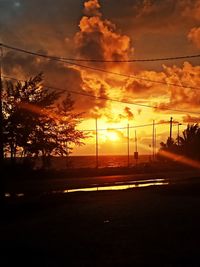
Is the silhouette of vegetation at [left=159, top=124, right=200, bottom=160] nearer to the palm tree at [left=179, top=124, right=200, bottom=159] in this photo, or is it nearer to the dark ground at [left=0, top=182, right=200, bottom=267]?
the palm tree at [left=179, top=124, right=200, bottom=159]

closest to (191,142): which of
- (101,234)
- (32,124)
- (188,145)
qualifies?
(188,145)

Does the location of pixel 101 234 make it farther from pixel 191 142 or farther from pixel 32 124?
pixel 191 142

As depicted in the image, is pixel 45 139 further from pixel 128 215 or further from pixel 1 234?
pixel 1 234

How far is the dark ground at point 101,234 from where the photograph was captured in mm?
9797

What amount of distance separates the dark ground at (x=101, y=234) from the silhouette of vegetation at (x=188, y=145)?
65.4 m

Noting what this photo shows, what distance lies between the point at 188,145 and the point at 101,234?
7523cm

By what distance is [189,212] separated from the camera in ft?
57.1

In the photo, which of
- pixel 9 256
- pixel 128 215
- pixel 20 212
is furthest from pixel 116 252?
pixel 20 212

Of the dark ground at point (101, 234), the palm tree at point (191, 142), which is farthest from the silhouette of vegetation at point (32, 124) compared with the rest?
the palm tree at point (191, 142)

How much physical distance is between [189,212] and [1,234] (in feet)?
24.7

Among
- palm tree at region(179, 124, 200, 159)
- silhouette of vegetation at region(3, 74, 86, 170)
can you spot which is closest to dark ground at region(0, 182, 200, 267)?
silhouette of vegetation at region(3, 74, 86, 170)

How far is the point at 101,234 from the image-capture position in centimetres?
1274

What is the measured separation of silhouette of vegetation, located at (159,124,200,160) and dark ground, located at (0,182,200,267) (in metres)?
65.4

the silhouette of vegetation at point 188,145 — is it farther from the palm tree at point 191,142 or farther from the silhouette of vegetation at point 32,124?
the silhouette of vegetation at point 32,124
